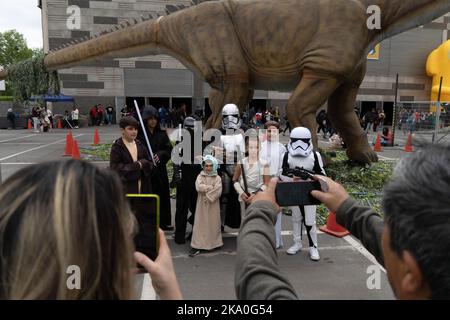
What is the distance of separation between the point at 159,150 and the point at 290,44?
2.80 metres

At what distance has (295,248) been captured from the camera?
400 cm

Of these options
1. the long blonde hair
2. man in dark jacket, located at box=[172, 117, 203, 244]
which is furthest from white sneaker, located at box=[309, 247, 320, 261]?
the long blonde hair

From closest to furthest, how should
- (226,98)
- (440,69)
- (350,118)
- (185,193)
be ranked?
(185,193)
(226,98)
(350,118)
(440,69)

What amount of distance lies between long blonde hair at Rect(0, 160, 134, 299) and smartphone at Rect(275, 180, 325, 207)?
2.29 feet

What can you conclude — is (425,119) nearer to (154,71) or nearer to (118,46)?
(118,46)

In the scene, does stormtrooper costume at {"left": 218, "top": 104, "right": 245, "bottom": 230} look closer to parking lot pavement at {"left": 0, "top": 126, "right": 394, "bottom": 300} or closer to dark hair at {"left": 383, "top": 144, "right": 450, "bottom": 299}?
parking lot pavement at {"left": 0, "top": 126, "right": 394, "bottom": 300}

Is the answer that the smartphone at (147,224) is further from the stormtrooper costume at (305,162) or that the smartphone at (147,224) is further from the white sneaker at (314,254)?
the white sneaker at (314,254)

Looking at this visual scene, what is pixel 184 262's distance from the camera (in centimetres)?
381

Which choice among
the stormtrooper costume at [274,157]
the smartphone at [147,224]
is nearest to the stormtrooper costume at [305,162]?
the stormtrooper costume at [274,157]

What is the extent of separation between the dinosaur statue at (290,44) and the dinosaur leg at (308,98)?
0.05 feet

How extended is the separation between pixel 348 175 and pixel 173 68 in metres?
18.6

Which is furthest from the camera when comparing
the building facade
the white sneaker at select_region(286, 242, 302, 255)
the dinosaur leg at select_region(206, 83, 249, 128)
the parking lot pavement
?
the building facade

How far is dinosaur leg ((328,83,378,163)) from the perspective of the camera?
686 centimetres

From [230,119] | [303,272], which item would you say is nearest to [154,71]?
[230,119]
